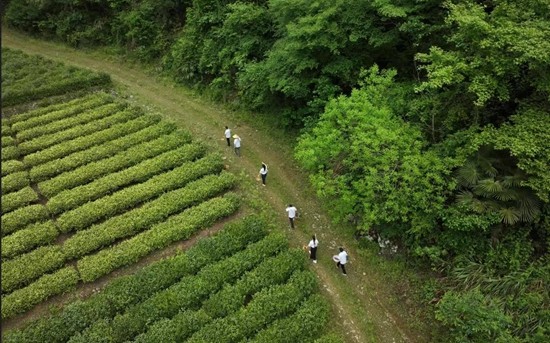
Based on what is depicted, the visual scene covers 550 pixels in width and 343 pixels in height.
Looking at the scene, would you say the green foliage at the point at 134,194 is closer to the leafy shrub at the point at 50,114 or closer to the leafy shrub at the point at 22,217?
the leafy shrub at the point at 22,217

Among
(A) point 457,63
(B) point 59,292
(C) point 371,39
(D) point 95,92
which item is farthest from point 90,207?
(A) point 457,63

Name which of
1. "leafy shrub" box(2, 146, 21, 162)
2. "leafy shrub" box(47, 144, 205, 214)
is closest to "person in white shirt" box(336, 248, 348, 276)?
"leafy shrub" box(47, 144, 205, 214)

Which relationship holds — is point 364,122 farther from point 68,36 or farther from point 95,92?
point 68,36

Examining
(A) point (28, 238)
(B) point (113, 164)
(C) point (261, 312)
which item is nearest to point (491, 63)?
(C) point (261, 312)

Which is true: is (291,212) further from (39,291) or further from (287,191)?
(39,291)

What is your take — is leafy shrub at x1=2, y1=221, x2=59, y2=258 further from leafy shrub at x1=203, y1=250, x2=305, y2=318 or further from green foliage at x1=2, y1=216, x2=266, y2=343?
leafy shrub at x1=203, y1=250, x2=305, y2=318

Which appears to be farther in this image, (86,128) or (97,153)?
(86,128)
